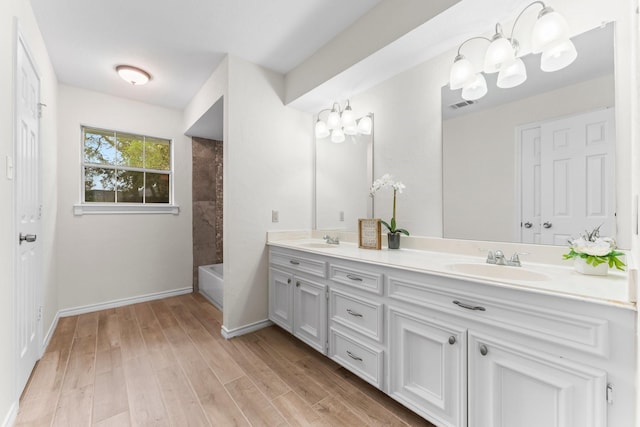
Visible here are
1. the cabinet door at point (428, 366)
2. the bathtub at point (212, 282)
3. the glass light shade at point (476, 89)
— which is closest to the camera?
the cabinet door at point (428, 366)

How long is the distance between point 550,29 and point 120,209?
13.6 feet

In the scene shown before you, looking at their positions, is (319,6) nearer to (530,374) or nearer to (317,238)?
(317,238)

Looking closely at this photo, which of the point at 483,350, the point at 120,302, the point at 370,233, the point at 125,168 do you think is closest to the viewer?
the point at 483,350

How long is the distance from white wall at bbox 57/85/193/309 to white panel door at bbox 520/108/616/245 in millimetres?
3797

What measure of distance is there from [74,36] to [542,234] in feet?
11.9

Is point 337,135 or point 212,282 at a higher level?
point 337,135

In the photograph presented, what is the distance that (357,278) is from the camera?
1756 millimetres

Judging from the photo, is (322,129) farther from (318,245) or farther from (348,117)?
Answer: (318,245)

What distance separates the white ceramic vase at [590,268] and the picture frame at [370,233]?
3.73 feet

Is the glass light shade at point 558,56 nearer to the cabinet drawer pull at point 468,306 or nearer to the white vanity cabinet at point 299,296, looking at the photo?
the cabinet drawer pull at point 468,306

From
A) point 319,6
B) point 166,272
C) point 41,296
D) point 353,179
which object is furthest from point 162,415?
point 319,6

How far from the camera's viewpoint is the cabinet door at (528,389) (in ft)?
3.07

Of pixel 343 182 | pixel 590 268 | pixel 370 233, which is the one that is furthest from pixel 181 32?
pixel 590 268

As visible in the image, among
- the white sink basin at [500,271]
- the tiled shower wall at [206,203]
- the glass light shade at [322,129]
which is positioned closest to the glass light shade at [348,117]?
the glass light shade at [322,129]
